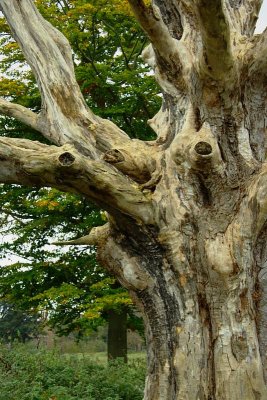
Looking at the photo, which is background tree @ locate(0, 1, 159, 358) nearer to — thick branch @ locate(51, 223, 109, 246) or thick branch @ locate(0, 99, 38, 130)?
thick branch @ locate(0, 99, 38, 130)

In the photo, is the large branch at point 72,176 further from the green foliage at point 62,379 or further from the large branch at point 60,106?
the green foliage at point 62,379

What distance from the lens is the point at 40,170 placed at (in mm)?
4223

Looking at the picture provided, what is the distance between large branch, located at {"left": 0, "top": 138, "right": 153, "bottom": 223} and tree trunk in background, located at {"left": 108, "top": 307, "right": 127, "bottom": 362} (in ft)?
33.6

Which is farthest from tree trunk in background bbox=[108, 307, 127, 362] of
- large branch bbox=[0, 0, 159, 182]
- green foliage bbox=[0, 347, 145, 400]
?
large branch bbox=[0, 0, 159, 182]

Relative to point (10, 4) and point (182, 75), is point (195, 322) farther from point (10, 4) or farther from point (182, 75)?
point (10, 4)

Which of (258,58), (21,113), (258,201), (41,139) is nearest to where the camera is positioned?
(258,201)

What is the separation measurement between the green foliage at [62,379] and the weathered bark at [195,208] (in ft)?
12.5

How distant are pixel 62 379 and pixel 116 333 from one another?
5.03 metres

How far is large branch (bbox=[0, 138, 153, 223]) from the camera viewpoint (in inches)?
162

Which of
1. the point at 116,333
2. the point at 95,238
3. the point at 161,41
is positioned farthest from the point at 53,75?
the point at 116,333

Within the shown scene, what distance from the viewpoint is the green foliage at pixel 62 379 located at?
8094 millimetres

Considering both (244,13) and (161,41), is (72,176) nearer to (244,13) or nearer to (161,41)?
(161,41)

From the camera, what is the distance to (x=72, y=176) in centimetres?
417

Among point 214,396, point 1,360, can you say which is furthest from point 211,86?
point 1,360
